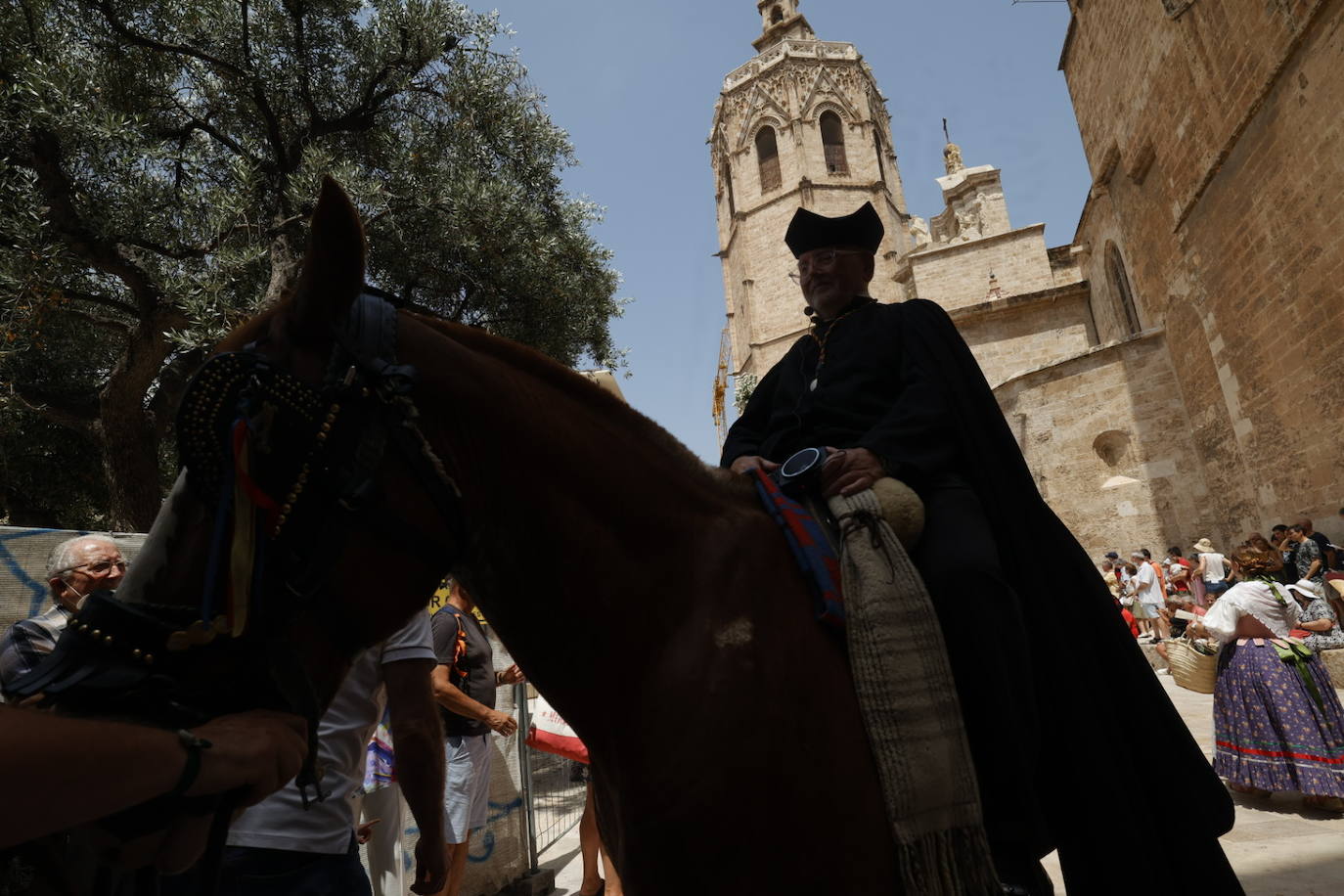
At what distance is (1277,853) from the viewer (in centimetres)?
523

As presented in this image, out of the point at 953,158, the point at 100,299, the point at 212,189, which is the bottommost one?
the point at 100,299

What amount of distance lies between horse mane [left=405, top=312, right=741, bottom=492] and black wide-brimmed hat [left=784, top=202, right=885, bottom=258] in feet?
3.58

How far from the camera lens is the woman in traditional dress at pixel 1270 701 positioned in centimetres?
639

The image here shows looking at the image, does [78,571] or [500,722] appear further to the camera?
[500,722]

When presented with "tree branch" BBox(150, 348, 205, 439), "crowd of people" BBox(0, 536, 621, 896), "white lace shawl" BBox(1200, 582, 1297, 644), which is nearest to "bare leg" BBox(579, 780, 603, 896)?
"crowd of people" BBox(0, 536, 621, 896)

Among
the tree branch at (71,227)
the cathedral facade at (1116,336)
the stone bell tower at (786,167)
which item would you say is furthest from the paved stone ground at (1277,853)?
the stone bell tower at (786,167)

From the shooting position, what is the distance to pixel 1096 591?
79.8 inches

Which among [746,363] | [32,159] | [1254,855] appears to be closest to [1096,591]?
[1254,855]

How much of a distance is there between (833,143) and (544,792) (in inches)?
1666

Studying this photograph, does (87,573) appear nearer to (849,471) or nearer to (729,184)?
(849,471)

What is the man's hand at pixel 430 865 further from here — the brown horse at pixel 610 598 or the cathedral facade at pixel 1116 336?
the cathedral facade at pixel 1116 336

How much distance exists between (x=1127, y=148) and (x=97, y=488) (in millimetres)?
21546

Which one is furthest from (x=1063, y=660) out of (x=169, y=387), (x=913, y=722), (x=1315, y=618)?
(x=169, y=387)

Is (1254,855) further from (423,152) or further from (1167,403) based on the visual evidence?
(1167,403)
